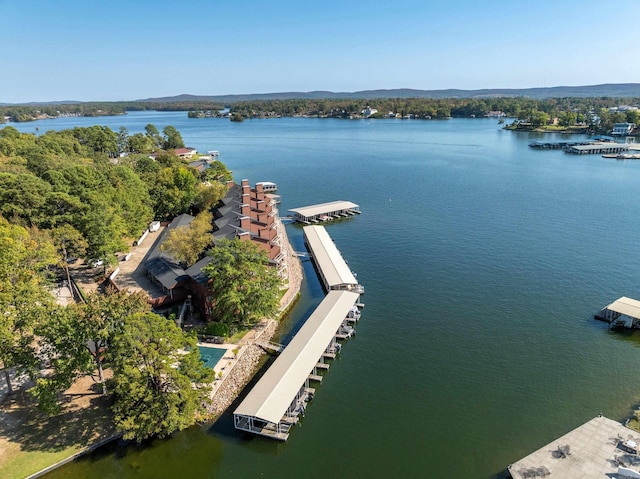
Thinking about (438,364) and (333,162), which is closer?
(438,364)

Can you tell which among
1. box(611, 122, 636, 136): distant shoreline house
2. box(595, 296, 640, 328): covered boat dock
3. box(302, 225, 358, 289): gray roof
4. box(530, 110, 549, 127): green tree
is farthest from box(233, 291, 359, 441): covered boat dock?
box(530, 110, 549, 127): green tree

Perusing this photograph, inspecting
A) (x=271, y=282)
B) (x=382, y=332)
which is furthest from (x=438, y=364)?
(x=271, y=282)

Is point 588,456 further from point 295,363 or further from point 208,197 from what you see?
point 208,197

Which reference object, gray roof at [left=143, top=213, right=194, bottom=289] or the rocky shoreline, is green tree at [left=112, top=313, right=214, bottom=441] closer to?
the rocky shoreline

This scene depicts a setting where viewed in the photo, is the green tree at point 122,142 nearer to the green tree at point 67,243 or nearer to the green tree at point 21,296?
the green tree at point 67,243

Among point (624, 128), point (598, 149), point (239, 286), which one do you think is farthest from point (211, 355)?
point (624, 128)

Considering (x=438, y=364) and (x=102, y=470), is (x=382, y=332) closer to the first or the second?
(x=438, y=364)

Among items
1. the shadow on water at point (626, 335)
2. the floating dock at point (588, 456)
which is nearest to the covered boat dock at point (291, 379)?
the floating dock at point (588, 456)
